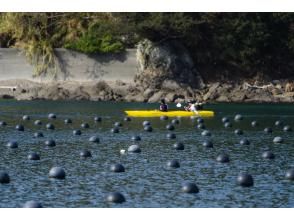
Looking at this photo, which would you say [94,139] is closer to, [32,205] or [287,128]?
[287,128]

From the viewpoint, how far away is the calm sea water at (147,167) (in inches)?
853

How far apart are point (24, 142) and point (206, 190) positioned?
12.6m

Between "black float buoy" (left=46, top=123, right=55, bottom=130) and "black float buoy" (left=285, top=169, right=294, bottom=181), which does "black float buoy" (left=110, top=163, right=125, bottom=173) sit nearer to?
"black float buoy" (left=285, top=169, right=294, bottom=181)

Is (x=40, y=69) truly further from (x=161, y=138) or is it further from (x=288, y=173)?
(x=288, y=173)

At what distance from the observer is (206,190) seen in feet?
75.0

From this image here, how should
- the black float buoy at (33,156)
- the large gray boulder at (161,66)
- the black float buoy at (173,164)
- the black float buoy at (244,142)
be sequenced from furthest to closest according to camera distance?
the large gray boulder at (161,66), the black float buoy at (244,142), the black float buoy at (33,156), the black float buoy at (173,164)

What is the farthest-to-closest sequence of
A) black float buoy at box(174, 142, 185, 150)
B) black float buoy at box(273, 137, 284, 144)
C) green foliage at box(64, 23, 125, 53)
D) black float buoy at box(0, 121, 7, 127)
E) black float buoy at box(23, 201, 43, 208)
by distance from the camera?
green foliage at box(64, 23, 125, 53), black float buoy at box(0, 121, 7, 127), black float buoy at box(273, 137, 284, 144), black float buoy at box(174, 142, 185, 150), black float buoy at box(23, 201, 43, 208)

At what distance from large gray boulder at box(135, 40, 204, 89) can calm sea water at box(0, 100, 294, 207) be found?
20402 mm

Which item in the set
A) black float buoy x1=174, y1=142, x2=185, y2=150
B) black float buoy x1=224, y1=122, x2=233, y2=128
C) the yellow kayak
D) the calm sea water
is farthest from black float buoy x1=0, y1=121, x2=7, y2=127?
black float buoy x1=174, y1=142, x2=185, y2=150

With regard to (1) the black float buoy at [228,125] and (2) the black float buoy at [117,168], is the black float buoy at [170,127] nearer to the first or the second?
(1) the black float buoy at [228,125]

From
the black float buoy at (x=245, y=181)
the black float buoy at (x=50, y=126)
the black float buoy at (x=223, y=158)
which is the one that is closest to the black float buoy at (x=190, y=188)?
the black float buoy at (x=245, y=181)

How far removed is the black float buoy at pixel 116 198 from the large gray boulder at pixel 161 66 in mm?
43804

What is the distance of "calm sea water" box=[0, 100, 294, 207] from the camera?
2166cm

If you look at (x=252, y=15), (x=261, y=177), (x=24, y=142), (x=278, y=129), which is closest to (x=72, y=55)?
(x=252, y=15)
